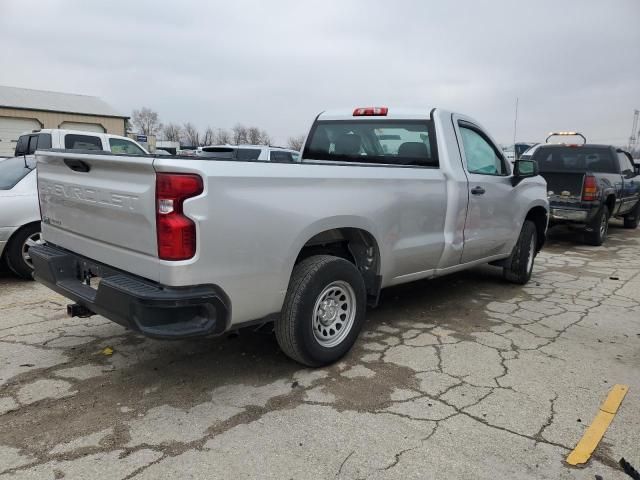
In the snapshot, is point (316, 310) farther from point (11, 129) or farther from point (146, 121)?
point (146, 121)

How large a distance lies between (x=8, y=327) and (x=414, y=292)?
4.09m

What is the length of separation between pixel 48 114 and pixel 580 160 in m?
34.8

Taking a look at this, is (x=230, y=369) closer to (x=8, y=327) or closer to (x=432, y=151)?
(x=8, y=327)

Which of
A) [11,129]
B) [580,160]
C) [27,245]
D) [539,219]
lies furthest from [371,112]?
[11,129]

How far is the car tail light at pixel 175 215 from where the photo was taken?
2713 mm

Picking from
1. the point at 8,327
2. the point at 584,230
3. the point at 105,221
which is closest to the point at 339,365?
the point at 105,221

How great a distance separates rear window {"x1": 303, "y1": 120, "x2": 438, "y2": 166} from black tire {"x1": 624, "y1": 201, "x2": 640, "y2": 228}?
33.0ft

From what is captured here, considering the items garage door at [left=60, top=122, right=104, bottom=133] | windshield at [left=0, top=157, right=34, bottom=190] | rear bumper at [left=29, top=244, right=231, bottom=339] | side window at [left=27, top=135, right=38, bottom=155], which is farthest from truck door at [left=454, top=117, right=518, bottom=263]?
garage door at [left=60, top=122, right=104, bottom=133]

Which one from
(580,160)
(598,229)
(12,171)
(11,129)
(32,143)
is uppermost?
(11,129)

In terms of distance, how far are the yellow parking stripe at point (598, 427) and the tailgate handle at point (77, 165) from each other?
10.7 feet

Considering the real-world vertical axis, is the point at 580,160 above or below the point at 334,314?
above

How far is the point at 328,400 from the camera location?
10.8ft

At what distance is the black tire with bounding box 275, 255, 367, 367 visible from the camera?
11.1ft

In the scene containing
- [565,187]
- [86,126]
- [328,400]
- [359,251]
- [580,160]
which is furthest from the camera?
[86,126]
